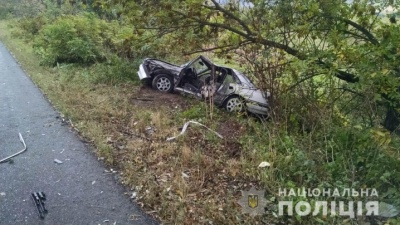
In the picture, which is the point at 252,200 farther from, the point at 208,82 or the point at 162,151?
the point at 208,82

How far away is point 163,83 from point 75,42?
4757mm

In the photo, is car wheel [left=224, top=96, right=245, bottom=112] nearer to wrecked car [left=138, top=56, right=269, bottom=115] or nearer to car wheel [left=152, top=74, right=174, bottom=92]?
wrecked car [left=138, top=56, right=269, bottom=115]

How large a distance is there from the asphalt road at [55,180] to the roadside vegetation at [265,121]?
9.1 inches

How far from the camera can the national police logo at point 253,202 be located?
398 centimetres

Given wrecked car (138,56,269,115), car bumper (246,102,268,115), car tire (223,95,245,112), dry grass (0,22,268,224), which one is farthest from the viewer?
car tire (223,95,245,112)

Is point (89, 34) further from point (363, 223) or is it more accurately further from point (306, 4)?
point (363, 223)

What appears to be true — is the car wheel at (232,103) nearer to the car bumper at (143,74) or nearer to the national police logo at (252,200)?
the car bumper at (143,74)

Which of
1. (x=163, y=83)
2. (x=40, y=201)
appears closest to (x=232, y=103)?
(x=163, y=83)

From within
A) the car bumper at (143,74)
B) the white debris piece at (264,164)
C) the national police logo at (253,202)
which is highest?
the car bumper at (143,74)

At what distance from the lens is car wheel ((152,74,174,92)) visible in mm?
9766

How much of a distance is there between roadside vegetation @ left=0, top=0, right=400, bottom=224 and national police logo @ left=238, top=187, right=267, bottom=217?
81 millimetres

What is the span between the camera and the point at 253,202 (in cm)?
412

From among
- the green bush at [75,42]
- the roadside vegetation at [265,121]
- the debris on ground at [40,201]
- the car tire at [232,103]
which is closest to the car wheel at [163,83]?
the roadside vegetation at [265,121]

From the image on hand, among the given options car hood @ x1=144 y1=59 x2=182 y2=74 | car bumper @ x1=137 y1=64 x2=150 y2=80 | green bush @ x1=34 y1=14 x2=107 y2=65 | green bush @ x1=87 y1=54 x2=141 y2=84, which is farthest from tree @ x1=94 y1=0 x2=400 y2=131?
green bush @ x1=34 y1=14 x2=107 y2=65
